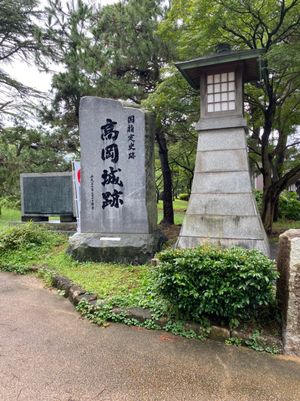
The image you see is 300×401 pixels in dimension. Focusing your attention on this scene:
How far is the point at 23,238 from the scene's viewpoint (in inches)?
255

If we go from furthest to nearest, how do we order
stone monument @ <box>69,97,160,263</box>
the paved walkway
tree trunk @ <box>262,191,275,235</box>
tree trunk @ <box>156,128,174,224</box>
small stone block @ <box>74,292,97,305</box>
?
tree trunk @ <box>156,128,174,224</box> < tree trunk @ <box>262,191,275,235</box> < stone monument @ <box>69,97,160,263</box> < small stone block @ <box>74,292,97,305</box> < the paved walkway

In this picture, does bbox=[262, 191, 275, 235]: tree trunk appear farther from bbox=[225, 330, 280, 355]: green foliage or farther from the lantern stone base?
bbox=[225, 330, 280, 355]: green foliage

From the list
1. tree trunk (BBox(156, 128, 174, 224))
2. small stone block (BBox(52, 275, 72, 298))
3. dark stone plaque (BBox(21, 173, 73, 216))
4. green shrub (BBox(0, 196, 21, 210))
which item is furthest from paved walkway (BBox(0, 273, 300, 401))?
A: green shrub (BBox(0, 196, 21, 210))

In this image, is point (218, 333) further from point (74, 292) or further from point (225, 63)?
point (225, 63)

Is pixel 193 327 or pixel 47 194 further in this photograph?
pixel 47 194

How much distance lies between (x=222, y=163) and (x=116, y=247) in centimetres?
249

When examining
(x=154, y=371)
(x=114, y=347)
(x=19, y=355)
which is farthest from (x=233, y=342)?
(x=19, y=355)

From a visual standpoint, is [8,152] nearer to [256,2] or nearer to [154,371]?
[256,2]

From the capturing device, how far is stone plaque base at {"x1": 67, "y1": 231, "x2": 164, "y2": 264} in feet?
17.5

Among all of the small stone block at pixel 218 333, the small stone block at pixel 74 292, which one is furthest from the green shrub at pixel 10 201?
the small stone block at pixel 218 333

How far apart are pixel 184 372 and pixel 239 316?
0.84 meters

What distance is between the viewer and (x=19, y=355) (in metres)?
2.75

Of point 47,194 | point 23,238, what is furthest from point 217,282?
point 47,194

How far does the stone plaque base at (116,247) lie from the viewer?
5332 millimetres
